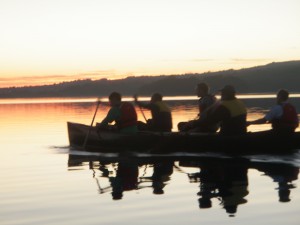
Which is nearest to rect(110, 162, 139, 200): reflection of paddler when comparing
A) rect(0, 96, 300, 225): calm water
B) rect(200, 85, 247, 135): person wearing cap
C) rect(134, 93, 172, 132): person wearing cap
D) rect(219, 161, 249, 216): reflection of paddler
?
rect(0, 96, 300, 225): calm water

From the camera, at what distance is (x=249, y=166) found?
14070 mm

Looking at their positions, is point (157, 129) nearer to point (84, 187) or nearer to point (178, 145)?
point (178, 145)

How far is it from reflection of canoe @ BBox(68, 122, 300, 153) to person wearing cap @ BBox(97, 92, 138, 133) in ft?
1.04

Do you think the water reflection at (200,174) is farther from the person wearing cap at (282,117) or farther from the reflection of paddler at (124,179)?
the person wearing cap at (282,117)

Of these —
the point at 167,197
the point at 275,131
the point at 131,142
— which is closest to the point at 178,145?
the point at 131,142

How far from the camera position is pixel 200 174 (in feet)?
42.7

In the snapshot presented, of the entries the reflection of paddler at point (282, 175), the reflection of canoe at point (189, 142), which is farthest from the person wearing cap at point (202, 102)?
the reflection of paddler at point (282, 175)

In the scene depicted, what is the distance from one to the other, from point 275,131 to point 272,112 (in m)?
0.58

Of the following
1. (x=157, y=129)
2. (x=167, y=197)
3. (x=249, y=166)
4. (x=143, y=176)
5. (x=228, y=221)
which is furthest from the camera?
(x=157, y=129)

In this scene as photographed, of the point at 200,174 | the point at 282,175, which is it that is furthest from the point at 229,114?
the point at 282,175

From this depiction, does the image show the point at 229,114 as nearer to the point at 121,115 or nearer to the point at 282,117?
the point at 282,117

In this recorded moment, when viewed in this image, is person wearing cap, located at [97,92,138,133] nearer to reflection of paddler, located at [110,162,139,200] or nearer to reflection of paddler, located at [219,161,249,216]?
reflection of paddler, located at [110,162,139,200]

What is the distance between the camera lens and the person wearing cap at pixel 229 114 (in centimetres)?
1512

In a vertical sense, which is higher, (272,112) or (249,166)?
(272,112)
